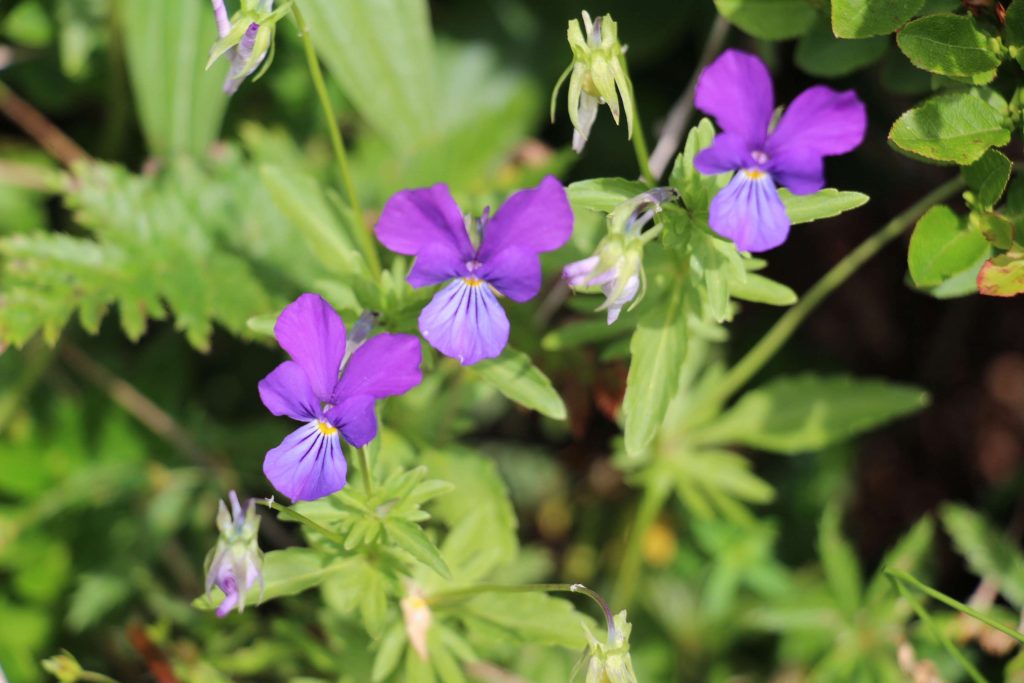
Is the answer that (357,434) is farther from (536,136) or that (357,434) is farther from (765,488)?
(536,136)

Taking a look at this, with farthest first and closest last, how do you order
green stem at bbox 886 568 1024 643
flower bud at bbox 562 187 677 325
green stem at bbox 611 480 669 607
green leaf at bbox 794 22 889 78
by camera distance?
green stem at bbox 611 480 669 607, green leaf at bbox 794 22 889 78, green stem at bbox 886 568 1024 643, flower bud at bbox 562 187 677 325

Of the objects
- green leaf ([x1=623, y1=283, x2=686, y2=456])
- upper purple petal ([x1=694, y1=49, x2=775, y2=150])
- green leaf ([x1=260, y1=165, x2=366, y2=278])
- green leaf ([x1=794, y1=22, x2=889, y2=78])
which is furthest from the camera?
green leaf ([x1=794, y1=22, x2=889, y2=78])

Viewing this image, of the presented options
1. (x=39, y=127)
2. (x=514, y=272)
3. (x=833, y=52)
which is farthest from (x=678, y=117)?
(x=39, y=127)

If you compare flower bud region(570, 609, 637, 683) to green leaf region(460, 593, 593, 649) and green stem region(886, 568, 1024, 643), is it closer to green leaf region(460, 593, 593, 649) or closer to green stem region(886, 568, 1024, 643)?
green leaf region(460, 593, 593, 649)

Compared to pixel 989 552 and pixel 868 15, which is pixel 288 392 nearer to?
pixel 868 15

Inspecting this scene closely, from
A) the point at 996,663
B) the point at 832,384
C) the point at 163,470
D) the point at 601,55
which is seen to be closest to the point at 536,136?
the point at 832,384

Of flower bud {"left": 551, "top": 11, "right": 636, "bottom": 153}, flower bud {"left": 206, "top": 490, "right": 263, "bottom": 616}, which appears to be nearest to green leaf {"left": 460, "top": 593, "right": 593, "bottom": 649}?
flower bud {"left": 206, "top": 490, "right": 263, "bottom": 616}
